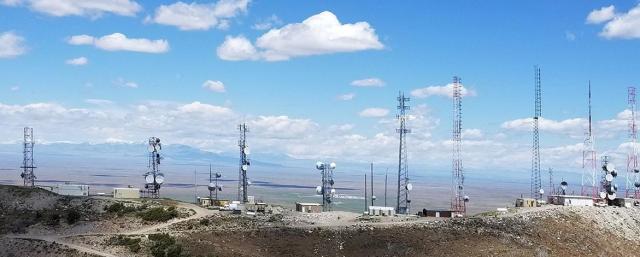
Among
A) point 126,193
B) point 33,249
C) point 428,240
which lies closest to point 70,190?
point 126,193

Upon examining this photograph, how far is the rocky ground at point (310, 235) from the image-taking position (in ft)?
258

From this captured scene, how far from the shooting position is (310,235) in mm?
84875

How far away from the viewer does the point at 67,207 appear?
307 feet

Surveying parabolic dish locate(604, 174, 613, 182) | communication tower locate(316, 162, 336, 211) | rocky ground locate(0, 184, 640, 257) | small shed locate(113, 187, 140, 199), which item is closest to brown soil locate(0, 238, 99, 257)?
rocky ground locate(0, 184, 640, 257)

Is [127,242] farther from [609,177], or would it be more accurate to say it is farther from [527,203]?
[609,177]

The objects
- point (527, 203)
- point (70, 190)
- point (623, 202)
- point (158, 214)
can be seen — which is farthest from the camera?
point (623, 202)

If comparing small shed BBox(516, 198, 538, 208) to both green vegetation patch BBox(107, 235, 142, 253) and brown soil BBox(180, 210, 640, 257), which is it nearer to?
brown soil BBox(180, 210, 640, 257)

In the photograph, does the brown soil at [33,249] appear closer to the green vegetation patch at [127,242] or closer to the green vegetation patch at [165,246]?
the green vegetation patch at [127,242]

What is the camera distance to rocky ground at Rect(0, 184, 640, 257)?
78.5 metres

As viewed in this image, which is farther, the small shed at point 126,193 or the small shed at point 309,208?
the small shed at point 126,193

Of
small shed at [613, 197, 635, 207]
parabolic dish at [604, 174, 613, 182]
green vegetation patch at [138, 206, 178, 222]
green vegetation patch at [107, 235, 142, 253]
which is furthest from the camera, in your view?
parabolic dish at [604, 174, 613, 182]

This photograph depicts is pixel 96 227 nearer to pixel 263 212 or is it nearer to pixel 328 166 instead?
pixel 263 212

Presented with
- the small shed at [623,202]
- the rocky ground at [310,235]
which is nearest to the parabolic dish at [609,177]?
the small shed at [623,202]

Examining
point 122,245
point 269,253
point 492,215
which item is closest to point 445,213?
point 492,215
